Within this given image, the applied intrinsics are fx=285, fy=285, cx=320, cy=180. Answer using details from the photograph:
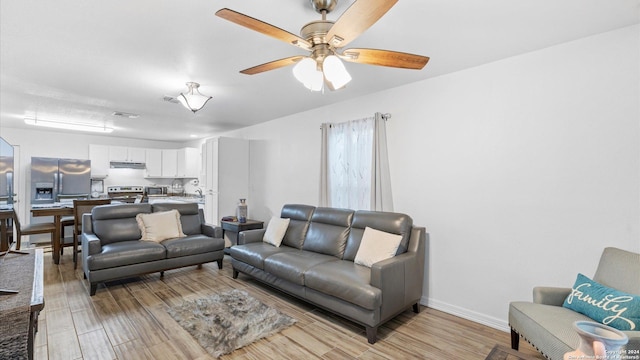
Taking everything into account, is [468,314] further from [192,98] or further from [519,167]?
[192,98]

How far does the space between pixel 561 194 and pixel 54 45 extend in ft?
14.2

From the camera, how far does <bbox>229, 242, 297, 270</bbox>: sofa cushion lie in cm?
344

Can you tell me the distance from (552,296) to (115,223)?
193 inches

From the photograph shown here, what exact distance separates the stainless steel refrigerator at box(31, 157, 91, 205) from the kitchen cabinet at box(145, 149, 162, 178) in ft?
4.12

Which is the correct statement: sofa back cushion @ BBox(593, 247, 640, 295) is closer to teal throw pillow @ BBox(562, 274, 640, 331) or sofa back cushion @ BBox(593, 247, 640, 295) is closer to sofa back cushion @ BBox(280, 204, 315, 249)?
teal throw pillow @ BBox(562, 274, 640, 331)

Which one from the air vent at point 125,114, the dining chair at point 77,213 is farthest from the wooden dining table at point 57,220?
the air vent at point 125,114

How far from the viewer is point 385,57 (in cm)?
185

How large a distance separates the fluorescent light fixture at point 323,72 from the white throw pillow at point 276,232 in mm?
2441

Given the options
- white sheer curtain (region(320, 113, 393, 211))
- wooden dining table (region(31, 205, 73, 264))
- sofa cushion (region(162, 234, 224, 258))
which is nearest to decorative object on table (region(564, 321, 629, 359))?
white sheer curtain (region(320, 113, 393, 211))

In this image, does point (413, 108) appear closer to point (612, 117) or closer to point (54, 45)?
point (612, 117)

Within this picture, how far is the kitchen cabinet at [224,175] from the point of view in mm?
5363

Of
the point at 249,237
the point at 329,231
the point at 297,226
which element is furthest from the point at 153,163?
the point at 329,231

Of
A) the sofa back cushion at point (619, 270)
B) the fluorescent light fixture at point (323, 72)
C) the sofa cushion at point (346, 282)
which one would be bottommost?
the sofa cushion at point (346, 282)

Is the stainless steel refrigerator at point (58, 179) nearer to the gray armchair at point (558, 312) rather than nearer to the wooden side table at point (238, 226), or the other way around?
the wooden side table at point (238, 226)
